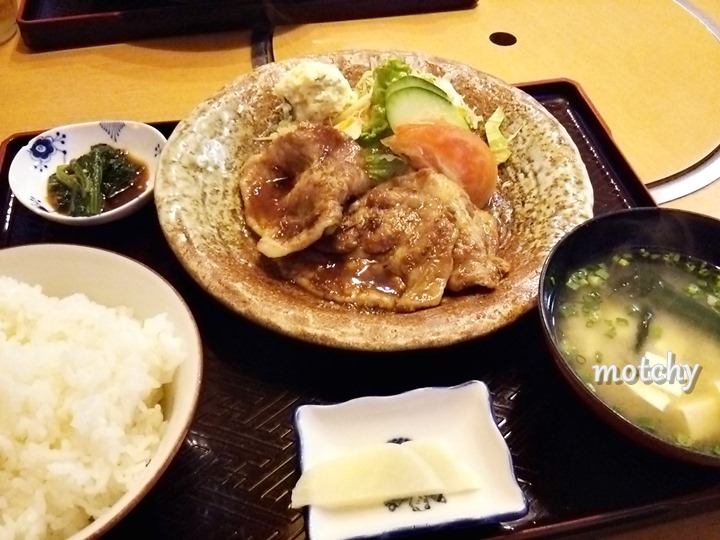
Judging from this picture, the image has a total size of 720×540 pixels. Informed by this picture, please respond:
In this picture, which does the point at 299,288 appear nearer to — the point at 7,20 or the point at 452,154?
the point at 452,154

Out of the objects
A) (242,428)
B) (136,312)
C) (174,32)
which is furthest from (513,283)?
(174,32)

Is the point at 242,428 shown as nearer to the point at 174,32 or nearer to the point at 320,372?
the point at 320,372

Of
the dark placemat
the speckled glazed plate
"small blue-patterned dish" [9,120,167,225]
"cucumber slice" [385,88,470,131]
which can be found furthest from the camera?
the dark placemat

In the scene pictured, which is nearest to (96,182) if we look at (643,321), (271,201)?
(271,201)

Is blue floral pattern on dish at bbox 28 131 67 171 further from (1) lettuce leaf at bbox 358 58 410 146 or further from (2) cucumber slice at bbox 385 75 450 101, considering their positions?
(2) cucumber slice at bbox 385 75 450 101

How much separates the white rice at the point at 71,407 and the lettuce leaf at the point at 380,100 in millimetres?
1273

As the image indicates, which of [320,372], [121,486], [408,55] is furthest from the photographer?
[408,55]

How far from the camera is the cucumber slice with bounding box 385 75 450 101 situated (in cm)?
257

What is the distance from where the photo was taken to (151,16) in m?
3.42

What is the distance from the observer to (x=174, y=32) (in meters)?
3.52

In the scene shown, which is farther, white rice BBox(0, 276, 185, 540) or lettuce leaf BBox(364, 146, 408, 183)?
lettuce leaf BBox(364, 146, 408, 183)

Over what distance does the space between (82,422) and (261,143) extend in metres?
1.51

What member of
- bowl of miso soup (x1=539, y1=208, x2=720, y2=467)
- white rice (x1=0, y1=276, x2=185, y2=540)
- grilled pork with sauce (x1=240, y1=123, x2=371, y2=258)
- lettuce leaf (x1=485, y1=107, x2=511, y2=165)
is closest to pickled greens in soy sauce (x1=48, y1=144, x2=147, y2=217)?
grilled pork with sauce (x1=240, y1=123, x2=371, y2=258)

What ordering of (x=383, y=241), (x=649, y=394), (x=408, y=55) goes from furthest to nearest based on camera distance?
(x=408, y=55), (x=383, y=241), (x=649, y=394)
